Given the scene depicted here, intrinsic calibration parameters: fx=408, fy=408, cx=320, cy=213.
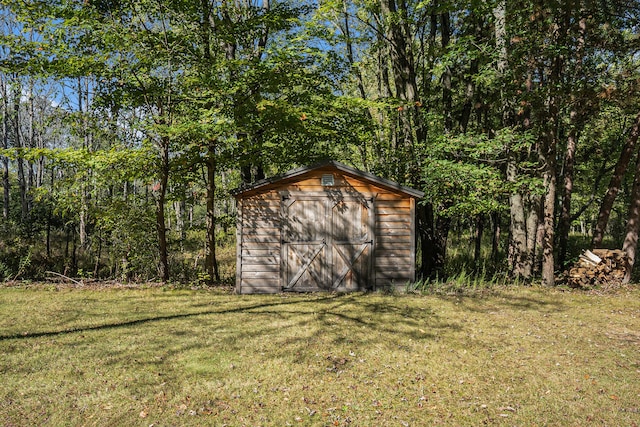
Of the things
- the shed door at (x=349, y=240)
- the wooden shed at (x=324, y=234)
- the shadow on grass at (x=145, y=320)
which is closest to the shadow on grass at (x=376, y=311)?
the shadow on grass at (x=145, y=320)

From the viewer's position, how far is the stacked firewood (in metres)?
11.7

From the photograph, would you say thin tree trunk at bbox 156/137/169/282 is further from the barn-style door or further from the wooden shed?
the barn-style door

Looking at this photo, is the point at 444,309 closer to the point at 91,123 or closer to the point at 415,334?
the point at 415,334

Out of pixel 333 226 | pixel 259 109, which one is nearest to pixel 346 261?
pixel 333 226

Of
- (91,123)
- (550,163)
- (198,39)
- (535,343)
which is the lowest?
(535,343)

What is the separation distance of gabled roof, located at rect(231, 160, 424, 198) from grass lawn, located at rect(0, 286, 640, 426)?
9.77ft

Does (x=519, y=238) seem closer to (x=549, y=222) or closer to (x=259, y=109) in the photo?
(x=549, y=222)

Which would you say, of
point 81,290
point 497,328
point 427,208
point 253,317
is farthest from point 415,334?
point 81,290

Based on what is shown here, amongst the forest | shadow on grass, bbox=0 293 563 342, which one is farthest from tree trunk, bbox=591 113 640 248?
shadow on grass, bbox=0 293 563 342

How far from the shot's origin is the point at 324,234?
11.0 m

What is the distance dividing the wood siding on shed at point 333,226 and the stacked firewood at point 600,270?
5040mm

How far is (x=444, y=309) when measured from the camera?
9.22 m

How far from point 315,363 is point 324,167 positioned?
5.90 meters

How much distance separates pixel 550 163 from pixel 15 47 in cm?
1403
